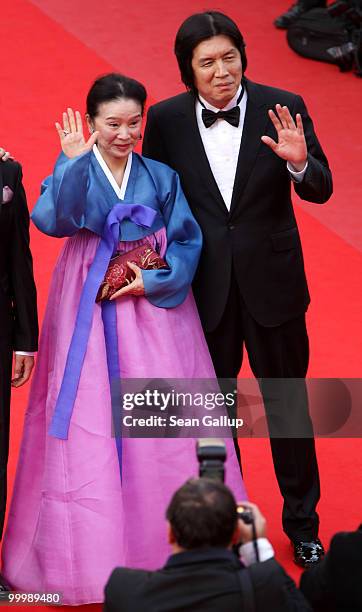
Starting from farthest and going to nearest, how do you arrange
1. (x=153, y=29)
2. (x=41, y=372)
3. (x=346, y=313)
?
(x=153, y=29)
(x=346, y=313)
(x=41, y=372)

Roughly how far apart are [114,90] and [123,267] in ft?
1.71

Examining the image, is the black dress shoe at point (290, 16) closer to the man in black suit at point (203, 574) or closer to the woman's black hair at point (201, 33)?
the woman's black hair at point (201, 33)

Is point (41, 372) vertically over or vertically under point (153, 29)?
under

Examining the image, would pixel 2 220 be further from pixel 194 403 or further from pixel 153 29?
pixel 153 29

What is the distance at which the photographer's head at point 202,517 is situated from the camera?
268 cm

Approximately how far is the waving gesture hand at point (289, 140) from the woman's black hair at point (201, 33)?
236 millimetres

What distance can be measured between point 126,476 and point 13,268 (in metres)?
0.70

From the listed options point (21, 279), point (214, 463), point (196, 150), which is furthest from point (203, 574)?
point (196, 150)

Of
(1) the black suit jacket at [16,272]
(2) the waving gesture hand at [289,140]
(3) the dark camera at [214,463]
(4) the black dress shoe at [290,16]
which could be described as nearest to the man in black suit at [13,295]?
(1) the black suit jacket at [16,272]

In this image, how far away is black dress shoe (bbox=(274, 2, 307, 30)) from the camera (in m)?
8.31

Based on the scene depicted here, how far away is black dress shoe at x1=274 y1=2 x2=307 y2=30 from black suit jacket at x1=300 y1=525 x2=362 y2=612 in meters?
5.92

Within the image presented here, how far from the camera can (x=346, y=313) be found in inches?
231

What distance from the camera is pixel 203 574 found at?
2674 millimetres

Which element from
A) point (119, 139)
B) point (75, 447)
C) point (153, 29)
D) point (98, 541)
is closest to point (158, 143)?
point (119, 139)
